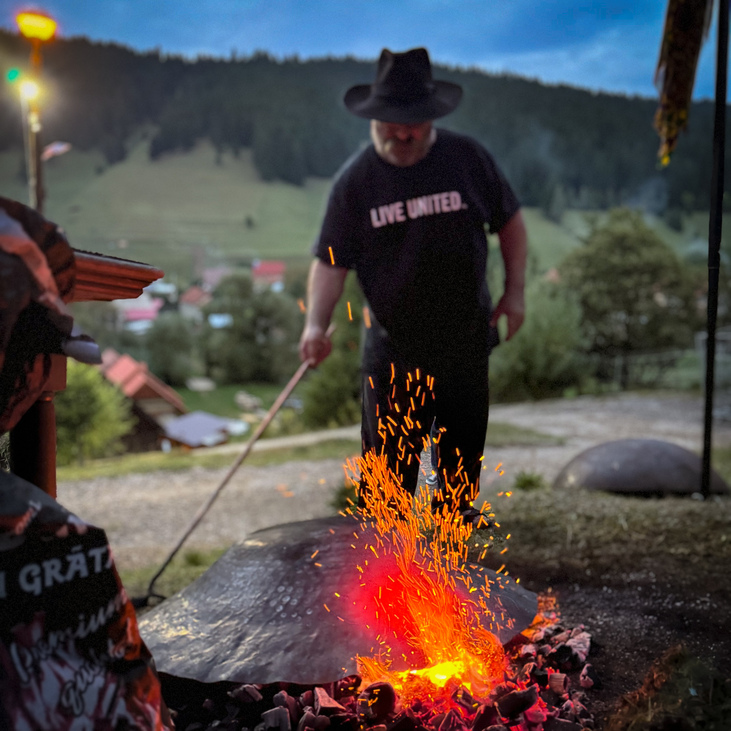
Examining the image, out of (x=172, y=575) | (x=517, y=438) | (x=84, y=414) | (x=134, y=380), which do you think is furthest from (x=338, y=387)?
(x=134, y=380)

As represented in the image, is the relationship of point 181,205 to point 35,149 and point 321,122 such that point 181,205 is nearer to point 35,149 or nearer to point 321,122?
point 321,122

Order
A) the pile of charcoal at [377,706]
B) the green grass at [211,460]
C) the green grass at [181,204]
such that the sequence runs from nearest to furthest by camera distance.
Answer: the pile of charcoal at [377,706]
the green grass at [211,460]
the green grass at [181,204]

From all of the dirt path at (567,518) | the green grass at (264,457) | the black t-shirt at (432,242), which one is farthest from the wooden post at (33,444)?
the green grass at (264,457)

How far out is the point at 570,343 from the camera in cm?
1534

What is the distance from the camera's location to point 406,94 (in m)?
2.33

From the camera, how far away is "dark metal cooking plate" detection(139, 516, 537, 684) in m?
2.05

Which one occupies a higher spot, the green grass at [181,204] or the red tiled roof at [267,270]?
the green grass at [181,204]

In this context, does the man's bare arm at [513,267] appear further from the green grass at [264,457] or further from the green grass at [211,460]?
the green grass at [264,457]

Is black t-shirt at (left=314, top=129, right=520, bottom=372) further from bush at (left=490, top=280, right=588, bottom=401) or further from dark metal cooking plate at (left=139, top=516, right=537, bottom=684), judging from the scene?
bush at (left=490, top=280, right=588, bottom=401)

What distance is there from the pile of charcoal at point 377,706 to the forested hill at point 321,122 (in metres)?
39.3

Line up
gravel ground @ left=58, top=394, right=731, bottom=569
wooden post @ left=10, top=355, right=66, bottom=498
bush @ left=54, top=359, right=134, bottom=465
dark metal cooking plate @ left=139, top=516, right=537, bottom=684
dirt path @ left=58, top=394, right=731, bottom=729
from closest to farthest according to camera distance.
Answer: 1. wooden post @ left=10, top=355, right=66, bottom=498
2. dark metal cooking plate @ left=139, top=516, right=537, bottom=684
3. dirt path @ left=58, top=394, right=731, bottom=729
4. gravel ground @ left=58, top=394, right=731, bottom=569
5. bush @ left=54, top=359, right=134, bottom=465

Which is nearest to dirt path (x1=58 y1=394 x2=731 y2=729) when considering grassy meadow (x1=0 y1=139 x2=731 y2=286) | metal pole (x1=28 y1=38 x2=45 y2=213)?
metal pole (x1=28 y1=38 x2=45 y2=213)

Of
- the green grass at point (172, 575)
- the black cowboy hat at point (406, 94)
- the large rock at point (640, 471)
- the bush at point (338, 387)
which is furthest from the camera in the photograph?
the bush at point (338, 387)

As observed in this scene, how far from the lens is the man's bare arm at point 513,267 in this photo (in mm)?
2480
